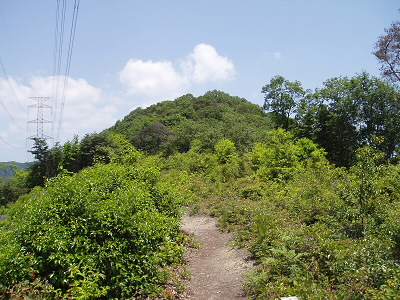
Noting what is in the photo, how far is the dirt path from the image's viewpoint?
22.1 feet

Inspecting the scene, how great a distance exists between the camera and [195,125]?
138 ft

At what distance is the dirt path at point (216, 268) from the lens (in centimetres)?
672

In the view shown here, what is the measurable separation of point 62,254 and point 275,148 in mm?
16950

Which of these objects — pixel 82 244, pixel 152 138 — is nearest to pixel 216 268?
pixel 82 244

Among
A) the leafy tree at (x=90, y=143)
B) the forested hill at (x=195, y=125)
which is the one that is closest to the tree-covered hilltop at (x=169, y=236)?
the forested hill at (x=195, y=125)

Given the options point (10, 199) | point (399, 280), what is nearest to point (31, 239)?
point (399, 280)

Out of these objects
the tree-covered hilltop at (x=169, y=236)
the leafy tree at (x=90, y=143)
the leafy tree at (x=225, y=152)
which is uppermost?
the leafy tree at (x=90, y=143)

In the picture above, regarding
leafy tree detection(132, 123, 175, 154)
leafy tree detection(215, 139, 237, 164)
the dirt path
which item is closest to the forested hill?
leafy tree detection(132, 123, 175, 154)

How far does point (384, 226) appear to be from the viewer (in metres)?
6.23

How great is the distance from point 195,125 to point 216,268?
3458cm

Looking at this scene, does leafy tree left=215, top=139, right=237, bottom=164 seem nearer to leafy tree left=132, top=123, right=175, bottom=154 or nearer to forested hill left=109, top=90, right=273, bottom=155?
forested hill left=109, top=90, right=273, bottom=155

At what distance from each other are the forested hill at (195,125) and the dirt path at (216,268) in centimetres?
1872

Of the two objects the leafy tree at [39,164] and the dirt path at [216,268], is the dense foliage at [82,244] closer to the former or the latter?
the dirt path at [216,268]

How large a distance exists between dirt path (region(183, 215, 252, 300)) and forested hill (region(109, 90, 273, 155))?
61.4 ft
